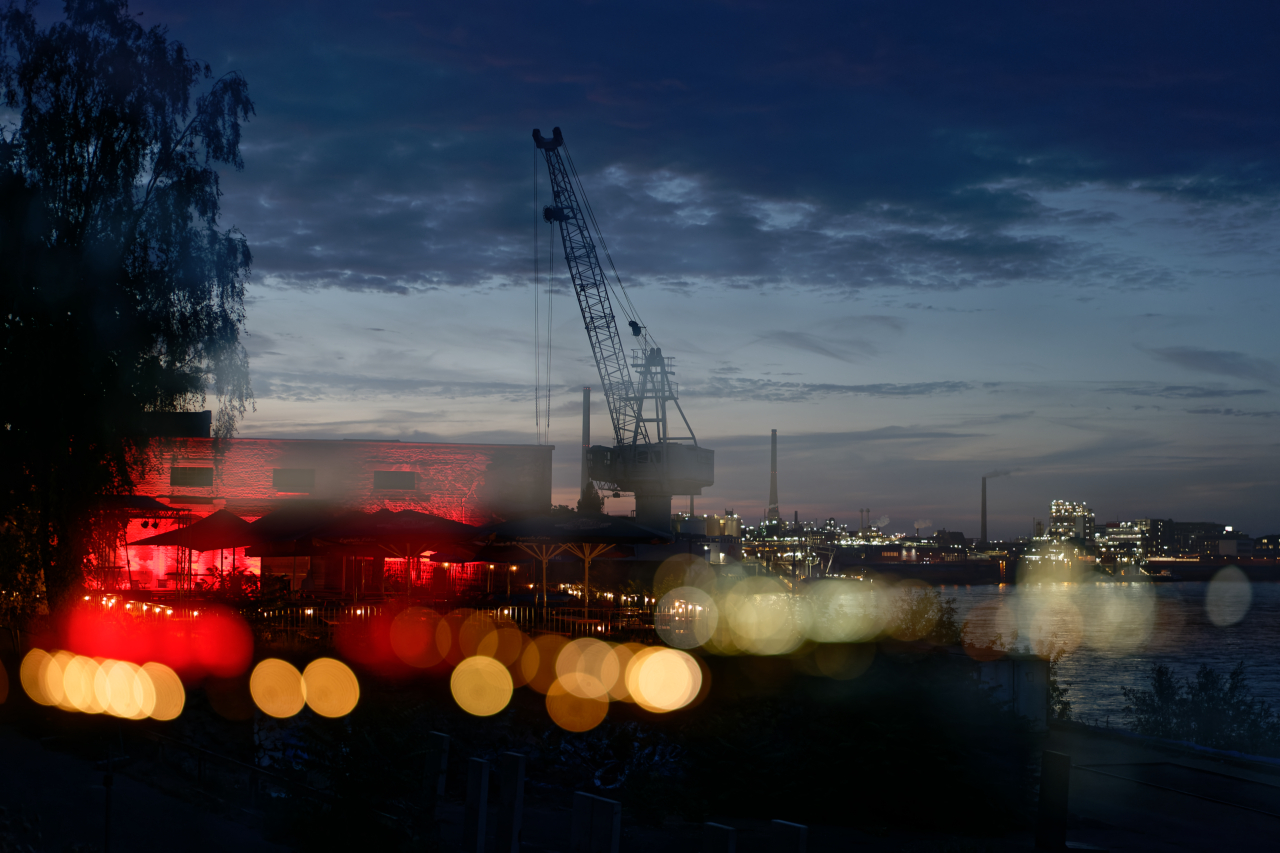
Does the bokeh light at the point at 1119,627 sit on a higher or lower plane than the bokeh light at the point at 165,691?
lower

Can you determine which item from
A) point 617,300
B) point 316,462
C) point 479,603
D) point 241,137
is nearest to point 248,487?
point 316,462

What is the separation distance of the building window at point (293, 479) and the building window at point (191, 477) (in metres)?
2.34

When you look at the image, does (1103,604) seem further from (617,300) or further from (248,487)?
(248,487)

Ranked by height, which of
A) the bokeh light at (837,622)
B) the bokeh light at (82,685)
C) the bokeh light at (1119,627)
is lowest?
the bokeh light at (1119,627)

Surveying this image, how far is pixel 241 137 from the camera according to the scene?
17125 millimetres

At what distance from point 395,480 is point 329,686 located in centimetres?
2166

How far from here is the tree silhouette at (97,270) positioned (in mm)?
14484

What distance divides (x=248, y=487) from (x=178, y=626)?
20494 mm

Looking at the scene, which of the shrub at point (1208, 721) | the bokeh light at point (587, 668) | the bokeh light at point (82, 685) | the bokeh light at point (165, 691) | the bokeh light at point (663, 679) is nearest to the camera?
the bokeh light at point (82, 685)

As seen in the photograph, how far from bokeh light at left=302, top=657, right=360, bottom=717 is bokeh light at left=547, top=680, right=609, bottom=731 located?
10.7ft

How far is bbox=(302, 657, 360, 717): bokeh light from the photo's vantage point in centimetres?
1666

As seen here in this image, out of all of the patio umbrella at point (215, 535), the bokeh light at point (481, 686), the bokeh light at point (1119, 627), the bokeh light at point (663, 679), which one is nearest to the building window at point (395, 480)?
the patio umbrella at point (215, 535)

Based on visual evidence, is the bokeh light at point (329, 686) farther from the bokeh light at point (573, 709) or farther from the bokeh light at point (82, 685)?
the bokeh light at point (82, 685)

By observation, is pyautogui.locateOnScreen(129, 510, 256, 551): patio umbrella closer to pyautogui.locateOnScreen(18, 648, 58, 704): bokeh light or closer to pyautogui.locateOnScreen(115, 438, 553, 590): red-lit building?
pyautogui.locateOnScreen(18, 648, 58, 704): bokeh light
